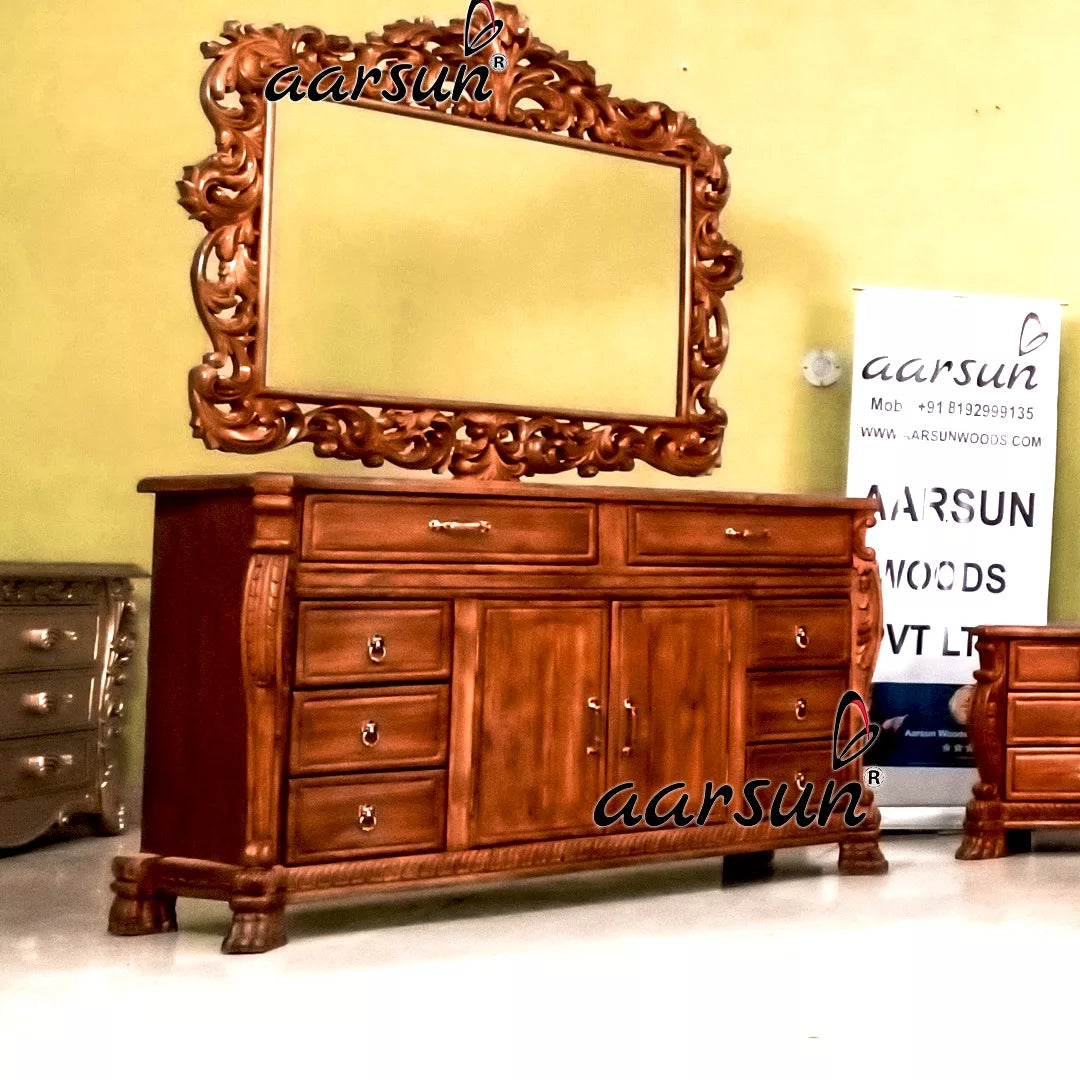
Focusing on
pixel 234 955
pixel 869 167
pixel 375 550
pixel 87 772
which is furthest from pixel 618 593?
pixel 869 167

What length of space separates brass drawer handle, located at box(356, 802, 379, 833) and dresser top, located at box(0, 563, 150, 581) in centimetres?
147

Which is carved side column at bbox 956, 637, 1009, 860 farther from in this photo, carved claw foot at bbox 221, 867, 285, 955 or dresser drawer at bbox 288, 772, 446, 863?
carved claw foot at bbox 221, 867, 285, 955

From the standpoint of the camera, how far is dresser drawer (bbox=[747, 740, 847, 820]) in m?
4.16

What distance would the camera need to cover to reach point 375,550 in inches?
141

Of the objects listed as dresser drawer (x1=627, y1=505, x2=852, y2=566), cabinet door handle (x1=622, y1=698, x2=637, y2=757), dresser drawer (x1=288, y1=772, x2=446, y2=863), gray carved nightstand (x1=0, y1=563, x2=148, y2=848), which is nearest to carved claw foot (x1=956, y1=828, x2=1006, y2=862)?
dresser drawer (x1=627, y1=505, x2=852, y2=566)

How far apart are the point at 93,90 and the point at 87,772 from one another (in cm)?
194

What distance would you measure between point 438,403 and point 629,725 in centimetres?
84

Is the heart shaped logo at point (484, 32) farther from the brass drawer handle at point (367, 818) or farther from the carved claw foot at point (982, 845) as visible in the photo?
the carved claw foot at point (982, 845)

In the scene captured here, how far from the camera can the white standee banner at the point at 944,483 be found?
5180 mm

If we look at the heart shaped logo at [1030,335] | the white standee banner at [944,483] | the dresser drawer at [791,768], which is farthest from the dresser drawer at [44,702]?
the heart shaped logo at [1030,335]

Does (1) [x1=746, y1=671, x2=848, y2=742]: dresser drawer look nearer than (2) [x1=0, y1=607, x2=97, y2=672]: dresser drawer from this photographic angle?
Yes

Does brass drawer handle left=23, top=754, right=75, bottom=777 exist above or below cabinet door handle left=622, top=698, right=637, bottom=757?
below

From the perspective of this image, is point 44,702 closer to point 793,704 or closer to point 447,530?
point 447,530

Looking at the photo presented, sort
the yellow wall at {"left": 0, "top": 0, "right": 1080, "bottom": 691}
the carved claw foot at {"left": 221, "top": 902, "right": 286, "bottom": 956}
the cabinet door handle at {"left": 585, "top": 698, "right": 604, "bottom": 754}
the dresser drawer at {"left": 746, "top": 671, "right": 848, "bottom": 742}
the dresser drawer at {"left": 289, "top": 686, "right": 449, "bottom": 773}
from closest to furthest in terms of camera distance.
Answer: the carved claw foot at {"left": 221, "top": 902, "right": 286, "bottom": 956} < the dresser drawer at {"left": 289, "top": 686, "right": 449, "bottom": 773} < the cabinet door handle at {"left": 585, "top": 698, "right": 604, "bottom": 754} < the dresser drawer at {"left": 746, "top": 671, "right": 848, "bottom": 742} < the yellow wall at {"left": 0, "top": 0, "right": 1080, "bottom": 691}
